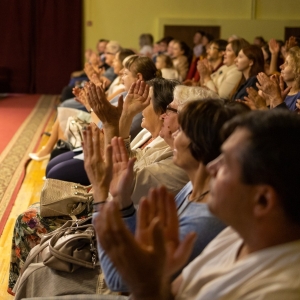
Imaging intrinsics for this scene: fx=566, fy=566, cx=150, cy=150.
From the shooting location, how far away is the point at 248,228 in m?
1.16

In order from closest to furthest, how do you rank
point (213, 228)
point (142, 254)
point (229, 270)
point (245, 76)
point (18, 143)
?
point (142, 254) < point (229, 270) < point (213, 228) < point (245, 76) < point (18, 143)

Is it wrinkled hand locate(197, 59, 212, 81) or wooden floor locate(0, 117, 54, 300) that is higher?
wrinkled hand locate(197, 59, 212, 81)

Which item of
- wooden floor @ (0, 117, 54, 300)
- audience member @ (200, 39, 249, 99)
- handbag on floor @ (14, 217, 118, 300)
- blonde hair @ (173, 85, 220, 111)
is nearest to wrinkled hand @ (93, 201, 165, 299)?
handbag on floor @ (14, 217, 118, 300)

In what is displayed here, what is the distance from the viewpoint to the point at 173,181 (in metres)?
2.21

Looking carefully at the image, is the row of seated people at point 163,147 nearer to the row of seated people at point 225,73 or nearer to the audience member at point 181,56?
the row of seated people at point 225,73

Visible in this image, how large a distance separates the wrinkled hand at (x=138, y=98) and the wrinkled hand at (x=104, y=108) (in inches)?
10.9

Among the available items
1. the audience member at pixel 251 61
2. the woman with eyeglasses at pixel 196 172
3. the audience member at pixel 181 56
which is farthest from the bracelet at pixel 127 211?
the audience member at pixel 181 56

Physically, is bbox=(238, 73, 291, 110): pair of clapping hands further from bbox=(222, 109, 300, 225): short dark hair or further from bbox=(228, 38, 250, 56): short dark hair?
bbox=(228, 38, 250, 56): short dark hair

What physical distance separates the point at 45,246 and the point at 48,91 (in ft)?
31.2

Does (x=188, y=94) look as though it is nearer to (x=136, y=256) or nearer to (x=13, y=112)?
(x=136, y=256)

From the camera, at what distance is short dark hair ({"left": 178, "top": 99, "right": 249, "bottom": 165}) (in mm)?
1601

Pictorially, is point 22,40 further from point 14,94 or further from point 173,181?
point 173,181

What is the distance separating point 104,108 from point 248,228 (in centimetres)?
140

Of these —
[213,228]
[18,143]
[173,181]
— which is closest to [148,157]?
[173,181]
